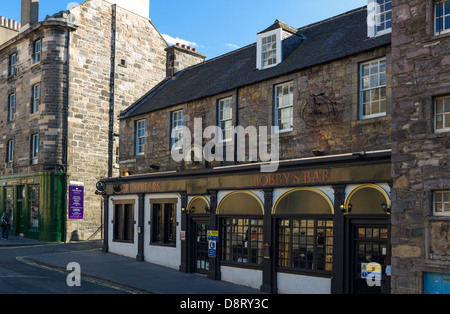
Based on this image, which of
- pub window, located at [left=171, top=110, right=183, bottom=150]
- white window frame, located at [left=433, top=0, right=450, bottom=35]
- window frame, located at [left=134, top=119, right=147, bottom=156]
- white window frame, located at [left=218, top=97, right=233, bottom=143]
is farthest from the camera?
window frame, located at [left=134, top=119, right=147, bottom=156]

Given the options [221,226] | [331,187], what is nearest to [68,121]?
[221,226]

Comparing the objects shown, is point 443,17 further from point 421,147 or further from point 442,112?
point 421,147

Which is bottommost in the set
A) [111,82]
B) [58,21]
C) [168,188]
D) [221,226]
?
[221,226]

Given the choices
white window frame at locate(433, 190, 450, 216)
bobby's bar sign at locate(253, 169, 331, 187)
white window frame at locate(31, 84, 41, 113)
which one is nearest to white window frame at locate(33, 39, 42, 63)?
white window frame at locate(31, 84, 41, 113)

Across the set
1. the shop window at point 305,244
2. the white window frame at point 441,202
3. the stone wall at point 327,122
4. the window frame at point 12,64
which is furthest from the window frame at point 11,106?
the white window frame at point 441,202

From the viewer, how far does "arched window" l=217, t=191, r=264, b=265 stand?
50.4 feet

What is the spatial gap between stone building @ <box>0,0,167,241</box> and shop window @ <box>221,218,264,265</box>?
13241mm

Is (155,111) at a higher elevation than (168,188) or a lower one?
higher

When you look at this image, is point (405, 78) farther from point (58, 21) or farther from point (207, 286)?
point (58, 21)

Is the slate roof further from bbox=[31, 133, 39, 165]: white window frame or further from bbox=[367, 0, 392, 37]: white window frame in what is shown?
bbox=[31, 133, 39, 165]: white window frame

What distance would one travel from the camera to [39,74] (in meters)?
27.5

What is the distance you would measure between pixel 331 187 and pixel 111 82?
1911 centimetres

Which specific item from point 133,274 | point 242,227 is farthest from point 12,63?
point 242,227

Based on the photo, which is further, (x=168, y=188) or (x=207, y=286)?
(x=168, y=188)
